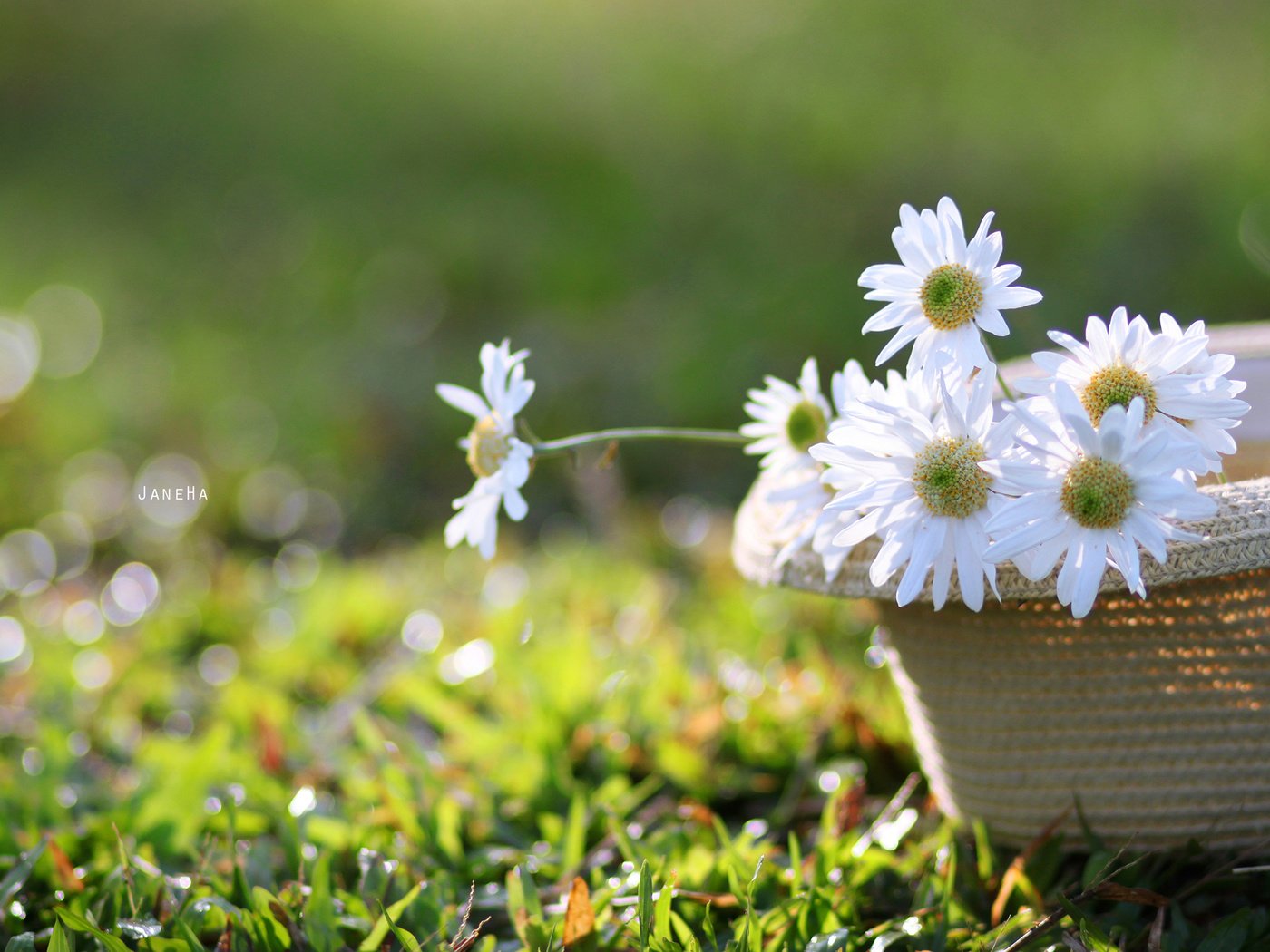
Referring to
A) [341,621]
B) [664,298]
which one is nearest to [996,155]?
[664,298]

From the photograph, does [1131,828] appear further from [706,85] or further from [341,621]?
[706,85]

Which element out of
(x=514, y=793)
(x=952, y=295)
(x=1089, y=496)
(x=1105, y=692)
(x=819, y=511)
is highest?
(x=952, y=295)

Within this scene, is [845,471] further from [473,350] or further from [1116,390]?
[473,350]

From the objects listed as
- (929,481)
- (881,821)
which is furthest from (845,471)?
(881,821)

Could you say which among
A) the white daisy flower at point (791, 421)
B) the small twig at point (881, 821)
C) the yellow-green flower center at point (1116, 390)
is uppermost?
the yellow-green flower center at point (1116, 390)

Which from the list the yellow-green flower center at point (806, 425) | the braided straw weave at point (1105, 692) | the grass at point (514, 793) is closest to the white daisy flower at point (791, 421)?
the yellow-green flower center at point (806, 425)

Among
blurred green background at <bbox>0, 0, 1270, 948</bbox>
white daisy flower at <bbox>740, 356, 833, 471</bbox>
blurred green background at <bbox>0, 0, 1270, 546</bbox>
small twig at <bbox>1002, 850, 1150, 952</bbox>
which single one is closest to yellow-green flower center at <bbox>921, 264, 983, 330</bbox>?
white daisy flower at <bbox>740, 356, 833, 471</bbox>

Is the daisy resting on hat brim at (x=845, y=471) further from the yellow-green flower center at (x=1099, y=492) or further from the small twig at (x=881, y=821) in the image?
the small twig at (x=881, y=821)
